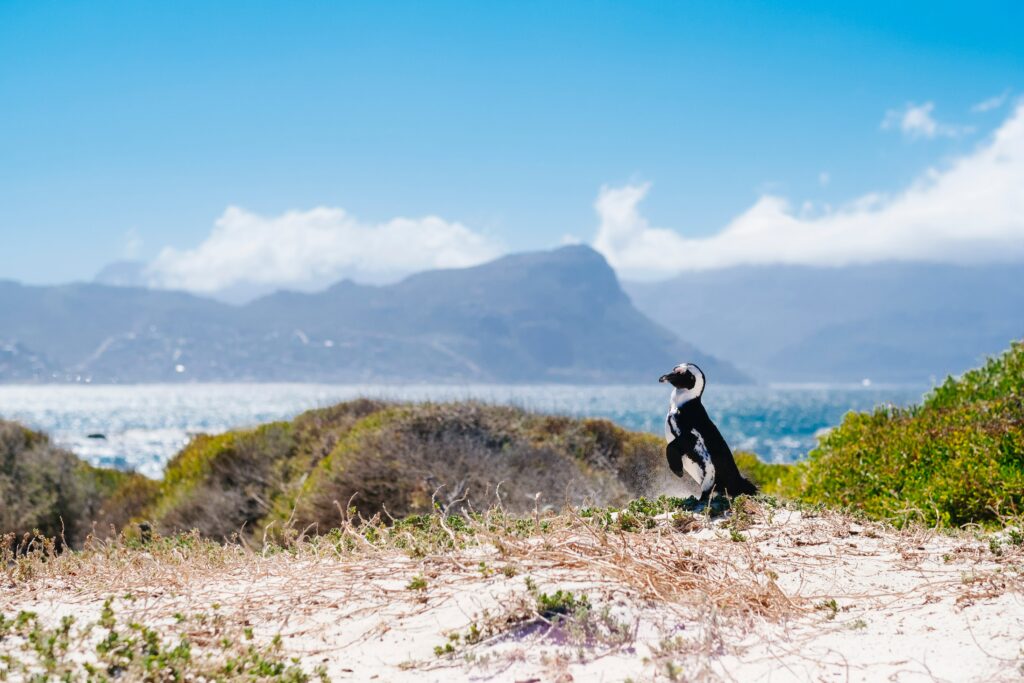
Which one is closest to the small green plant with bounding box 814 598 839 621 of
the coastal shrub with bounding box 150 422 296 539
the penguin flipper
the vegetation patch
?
the penguin flipper

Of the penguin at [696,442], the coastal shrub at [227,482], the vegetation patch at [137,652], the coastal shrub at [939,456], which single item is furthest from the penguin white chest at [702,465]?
the coastal shrub at [227,482]

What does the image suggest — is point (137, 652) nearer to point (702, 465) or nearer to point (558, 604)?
point (558, 604)

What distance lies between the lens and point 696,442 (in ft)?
24.5

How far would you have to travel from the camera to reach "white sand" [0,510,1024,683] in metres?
4.73

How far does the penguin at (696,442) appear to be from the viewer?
24.5 feet

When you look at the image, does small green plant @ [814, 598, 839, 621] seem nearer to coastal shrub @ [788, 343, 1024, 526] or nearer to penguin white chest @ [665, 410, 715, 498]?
penguin white chest @ [665, 410, 715, 498]

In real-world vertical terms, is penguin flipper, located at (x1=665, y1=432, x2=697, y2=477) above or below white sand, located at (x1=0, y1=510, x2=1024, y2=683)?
above

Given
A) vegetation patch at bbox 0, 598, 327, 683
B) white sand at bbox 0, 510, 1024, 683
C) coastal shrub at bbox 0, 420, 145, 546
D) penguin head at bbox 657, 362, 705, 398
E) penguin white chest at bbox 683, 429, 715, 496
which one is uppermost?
penguin head at bbox 657, 362, 705, 398

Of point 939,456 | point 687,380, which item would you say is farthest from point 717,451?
point 939,456

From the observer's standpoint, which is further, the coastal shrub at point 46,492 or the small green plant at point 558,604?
the coastal shrub at point 46,492

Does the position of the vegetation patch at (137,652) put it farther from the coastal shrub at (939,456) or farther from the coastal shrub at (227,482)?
the coastal shrub at (227,482)

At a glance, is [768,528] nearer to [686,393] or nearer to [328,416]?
[686,393]

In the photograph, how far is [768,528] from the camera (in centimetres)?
705

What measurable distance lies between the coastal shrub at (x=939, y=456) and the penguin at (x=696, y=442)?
1.49 meters
